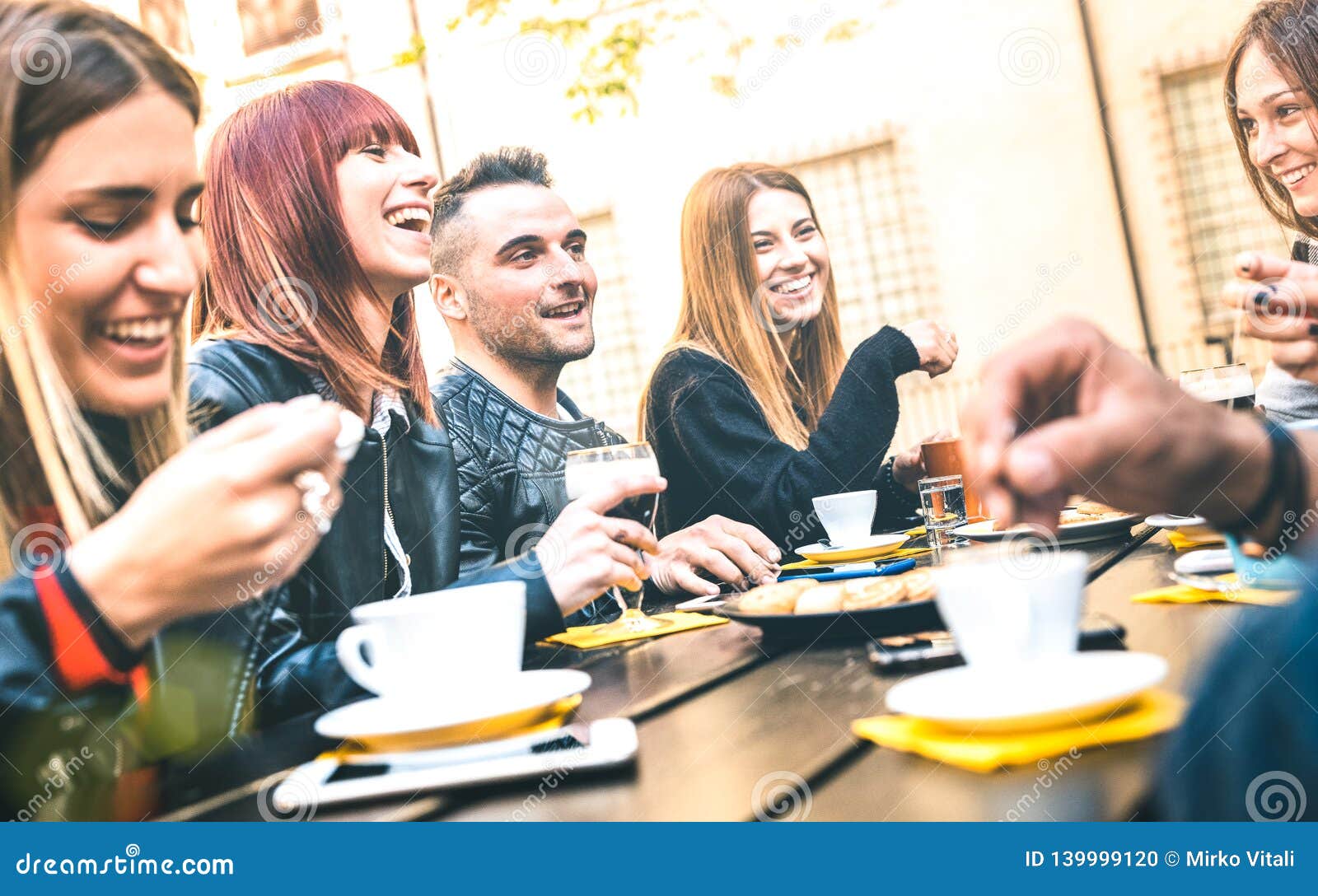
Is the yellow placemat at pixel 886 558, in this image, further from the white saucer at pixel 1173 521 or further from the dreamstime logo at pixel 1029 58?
the dreamstime logo at pixel 1029 58

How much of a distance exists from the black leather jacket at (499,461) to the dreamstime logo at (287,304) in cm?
61

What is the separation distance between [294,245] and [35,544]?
846 millimetres

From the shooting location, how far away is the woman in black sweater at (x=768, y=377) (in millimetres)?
3037

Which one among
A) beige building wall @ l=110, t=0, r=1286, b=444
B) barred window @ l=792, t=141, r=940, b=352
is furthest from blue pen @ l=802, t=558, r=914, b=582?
barred window @ l=792, t=141, r=940, b=352

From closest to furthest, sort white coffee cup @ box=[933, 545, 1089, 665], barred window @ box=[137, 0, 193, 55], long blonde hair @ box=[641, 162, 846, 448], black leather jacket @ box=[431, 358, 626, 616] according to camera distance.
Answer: white coffee cup @ box=[933, 545, 1089, 665], black leather jacket @ box=[431, 358, 626, 616], long blonde hair @ box=[641, 162, 846, 448], barred window @ box=[137, 0, 193, 55]

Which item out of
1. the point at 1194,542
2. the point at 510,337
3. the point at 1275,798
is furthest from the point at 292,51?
the point at 1275,798

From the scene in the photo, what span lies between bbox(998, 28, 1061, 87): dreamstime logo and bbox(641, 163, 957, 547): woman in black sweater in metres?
4.67

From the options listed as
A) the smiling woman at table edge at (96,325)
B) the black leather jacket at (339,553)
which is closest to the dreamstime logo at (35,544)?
the smiling woman at table edge at (96,325)

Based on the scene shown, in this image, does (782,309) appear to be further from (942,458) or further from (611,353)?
(611,353)

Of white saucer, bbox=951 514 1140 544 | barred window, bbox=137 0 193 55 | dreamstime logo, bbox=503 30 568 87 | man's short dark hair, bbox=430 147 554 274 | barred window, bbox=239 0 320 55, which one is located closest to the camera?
white saucer, bbox=951 514 1140 544

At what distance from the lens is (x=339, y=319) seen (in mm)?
2379

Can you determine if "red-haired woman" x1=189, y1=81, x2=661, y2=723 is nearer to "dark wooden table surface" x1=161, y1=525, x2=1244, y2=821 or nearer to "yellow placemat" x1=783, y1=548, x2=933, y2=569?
"yellow placemat" x1=783, y1=548, x2=933, y2=569

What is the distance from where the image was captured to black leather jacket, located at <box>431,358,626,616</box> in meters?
2.79
